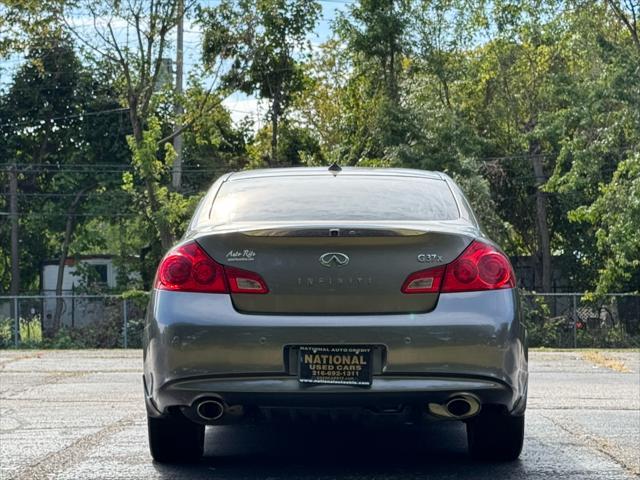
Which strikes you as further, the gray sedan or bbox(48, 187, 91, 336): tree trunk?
bbox(48, 187, 91, 336): tree trunk

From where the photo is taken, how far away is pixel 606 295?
91.7 ft

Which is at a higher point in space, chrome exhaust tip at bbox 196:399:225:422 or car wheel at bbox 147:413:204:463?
chrome exhaust tip at bbox 196:399:225:422

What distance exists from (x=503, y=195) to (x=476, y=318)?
40.4 m

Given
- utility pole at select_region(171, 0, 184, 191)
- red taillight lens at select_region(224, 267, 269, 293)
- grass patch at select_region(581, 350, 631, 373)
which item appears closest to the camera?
red taillight lens at select_region(224, 267, 269, 293)

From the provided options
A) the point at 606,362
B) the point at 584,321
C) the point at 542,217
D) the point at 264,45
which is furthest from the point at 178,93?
the point at 606,362

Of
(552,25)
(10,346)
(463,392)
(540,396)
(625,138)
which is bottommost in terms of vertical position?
(10,346)

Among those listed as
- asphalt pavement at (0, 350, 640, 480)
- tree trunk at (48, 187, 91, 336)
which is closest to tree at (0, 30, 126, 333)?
tree trunk at (48, 187, 91, 336)

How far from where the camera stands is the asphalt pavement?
255 inches

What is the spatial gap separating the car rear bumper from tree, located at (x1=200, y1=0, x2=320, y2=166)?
30.2m

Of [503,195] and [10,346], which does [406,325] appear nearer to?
[10,346]

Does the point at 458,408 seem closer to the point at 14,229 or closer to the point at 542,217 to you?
the point at 542,217

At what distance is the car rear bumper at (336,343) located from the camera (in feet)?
19.0

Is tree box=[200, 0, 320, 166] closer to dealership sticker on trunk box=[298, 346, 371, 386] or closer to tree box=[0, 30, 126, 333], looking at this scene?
tree box=[0, 30, 126, 333]

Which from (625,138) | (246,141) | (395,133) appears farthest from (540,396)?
(246,141)
